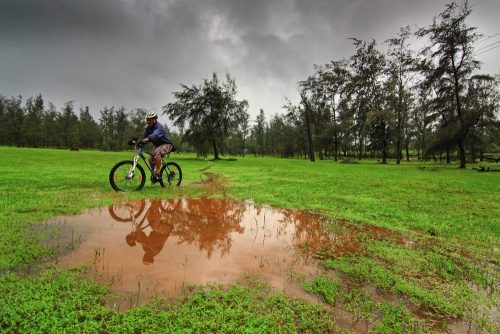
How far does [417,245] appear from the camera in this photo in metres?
4.69

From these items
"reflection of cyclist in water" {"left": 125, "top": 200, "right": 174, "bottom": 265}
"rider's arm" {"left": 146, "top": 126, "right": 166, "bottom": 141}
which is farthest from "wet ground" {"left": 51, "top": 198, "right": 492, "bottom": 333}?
"rider's arm" {"left": 146, "top": 126, "right": 166, "bottom": 141}

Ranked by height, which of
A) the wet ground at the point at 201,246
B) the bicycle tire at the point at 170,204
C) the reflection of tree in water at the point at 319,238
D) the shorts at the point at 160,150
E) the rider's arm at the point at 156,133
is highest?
the rider's arm at the point at 156,133

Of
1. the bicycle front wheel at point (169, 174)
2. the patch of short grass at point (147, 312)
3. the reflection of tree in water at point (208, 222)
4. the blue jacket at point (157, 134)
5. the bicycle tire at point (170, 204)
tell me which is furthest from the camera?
the bicycle front wheel at point (169, 174)

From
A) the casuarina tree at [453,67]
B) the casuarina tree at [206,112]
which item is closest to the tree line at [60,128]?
the casuarina tree at [206,112]

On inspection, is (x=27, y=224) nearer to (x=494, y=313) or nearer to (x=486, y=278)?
(x=494, y=313)

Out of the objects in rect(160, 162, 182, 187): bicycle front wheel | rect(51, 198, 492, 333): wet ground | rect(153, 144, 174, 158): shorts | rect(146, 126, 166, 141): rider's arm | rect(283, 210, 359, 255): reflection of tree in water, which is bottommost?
rect(283, 210, 359, 255): reflection of tree in water

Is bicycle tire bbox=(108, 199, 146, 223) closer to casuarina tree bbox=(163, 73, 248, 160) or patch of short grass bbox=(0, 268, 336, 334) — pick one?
patch of short grass bbox=(0, 268, 336, 334)

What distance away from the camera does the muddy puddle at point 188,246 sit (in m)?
3.11

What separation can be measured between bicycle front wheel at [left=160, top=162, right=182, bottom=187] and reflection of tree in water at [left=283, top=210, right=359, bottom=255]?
5.69m

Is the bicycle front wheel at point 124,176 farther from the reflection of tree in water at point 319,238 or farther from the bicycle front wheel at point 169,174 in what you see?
the reflection of tree in water at point 319,238

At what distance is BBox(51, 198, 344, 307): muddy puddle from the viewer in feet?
10.2

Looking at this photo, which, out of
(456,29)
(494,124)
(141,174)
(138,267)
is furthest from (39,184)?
(494,124)

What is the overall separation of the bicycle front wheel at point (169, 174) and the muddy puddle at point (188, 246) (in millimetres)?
3579

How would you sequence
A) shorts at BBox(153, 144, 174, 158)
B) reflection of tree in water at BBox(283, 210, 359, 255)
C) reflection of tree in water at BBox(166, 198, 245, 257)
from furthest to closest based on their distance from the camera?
shorts at BBox(153, 144, 174, 158) < reflection of tree in water at BBox(166, 198, 245, 257) < reflection of tree in water at BBox(283, 210, 359, 255)
